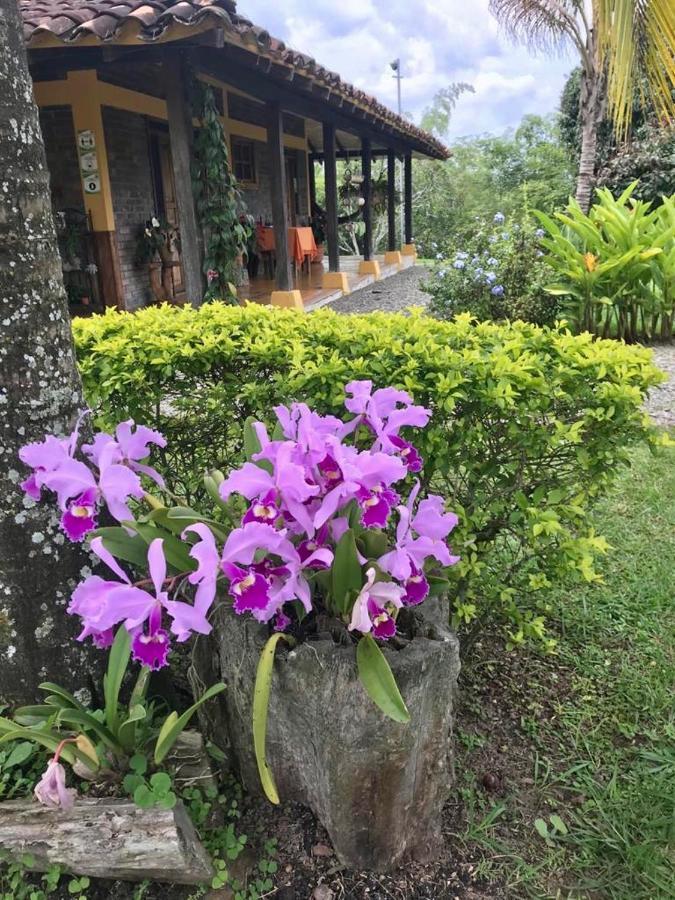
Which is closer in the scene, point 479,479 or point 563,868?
point 563,868

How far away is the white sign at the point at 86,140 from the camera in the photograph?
7.61 meters

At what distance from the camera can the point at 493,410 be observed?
211 cm

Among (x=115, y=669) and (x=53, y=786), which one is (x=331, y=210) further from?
(x=53, y=786)

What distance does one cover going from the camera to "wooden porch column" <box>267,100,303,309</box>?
839 cm

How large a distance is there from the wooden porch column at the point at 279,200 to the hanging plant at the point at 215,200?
4.03 feet

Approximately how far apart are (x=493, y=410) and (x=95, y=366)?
4.63 ft

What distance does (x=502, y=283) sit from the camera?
7.79 m

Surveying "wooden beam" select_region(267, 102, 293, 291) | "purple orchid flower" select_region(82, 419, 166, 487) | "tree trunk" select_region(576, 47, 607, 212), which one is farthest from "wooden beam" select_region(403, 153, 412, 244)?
"purple orchid flower" select_region(82, 419, 166, 487)

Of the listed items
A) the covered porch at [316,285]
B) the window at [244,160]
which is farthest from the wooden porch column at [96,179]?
the window at [244,160]

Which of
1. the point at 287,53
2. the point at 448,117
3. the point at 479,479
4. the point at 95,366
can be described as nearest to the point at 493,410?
the point at 479,479

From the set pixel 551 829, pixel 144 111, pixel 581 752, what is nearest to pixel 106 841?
pixel 551 829

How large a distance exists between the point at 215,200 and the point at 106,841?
253 inches

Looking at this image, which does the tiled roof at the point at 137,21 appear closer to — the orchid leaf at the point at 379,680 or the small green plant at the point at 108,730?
the small green plant at the point at 108,730

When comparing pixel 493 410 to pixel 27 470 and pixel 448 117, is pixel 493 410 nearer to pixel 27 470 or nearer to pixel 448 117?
pixel 27 470
